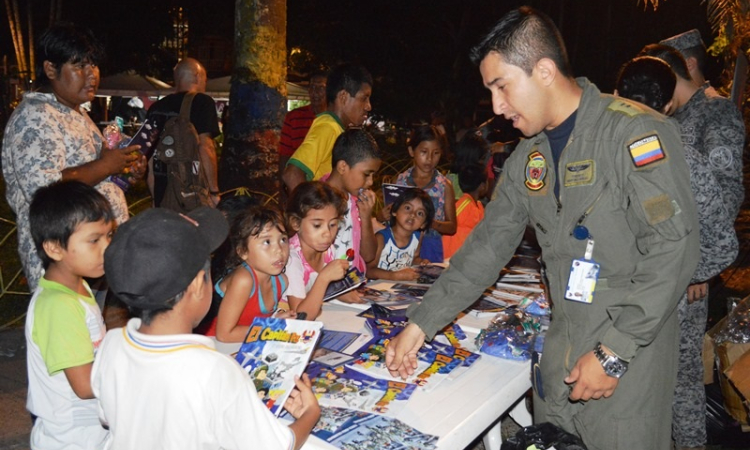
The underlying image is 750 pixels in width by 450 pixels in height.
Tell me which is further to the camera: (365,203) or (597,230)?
(365,203)

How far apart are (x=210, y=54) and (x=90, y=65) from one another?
3660 cm

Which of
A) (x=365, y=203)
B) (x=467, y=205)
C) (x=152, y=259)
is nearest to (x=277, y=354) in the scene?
(x=152, y=259)

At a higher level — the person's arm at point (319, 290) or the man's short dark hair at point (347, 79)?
the man's short dark hair at point (347, 79)

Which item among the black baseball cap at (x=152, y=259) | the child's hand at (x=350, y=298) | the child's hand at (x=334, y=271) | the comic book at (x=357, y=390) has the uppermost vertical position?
the black baseball cap at (x=152, y=259)

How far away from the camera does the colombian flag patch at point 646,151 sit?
1.81 meters

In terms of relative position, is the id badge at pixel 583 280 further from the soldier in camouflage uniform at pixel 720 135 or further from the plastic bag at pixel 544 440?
the soldier in camouflage uniform at pixel 720 135

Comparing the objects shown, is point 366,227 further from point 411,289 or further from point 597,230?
point 597,230

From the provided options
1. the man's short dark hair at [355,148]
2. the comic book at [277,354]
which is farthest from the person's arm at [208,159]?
the comic book at [277,354]

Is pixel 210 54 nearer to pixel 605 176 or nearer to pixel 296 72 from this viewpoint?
pixel 296 72

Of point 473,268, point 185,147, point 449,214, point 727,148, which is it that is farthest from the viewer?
point 449,214

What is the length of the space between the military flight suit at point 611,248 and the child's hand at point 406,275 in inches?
57.1

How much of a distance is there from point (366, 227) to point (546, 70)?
195cm

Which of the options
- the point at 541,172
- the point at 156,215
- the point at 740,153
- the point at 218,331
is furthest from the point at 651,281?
the point at 740,153

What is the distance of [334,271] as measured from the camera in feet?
9.39
